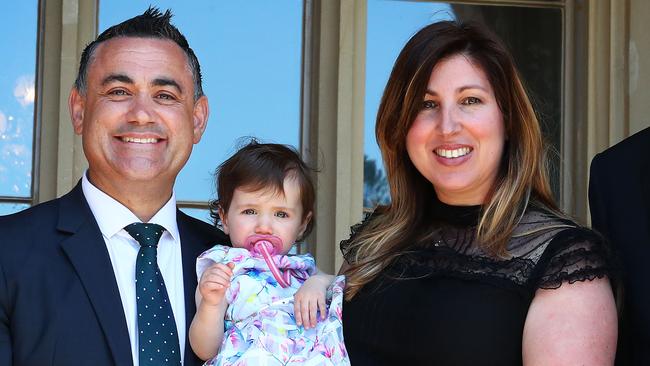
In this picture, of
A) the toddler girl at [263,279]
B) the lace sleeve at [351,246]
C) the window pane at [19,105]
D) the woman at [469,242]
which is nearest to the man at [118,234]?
the toddler girl at [263,279]

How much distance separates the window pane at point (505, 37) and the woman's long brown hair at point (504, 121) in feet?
4.64

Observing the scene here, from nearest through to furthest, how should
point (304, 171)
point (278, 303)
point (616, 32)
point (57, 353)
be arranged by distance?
point (57, 353) → point (278, 303) → point (304, 171) → point (616, 32)

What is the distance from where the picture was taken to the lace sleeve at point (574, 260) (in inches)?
99.8

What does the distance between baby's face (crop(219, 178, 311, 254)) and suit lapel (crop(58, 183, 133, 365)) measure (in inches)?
14.3

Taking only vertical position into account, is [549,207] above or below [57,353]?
above

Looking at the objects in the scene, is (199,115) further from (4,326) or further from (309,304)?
(4,326)

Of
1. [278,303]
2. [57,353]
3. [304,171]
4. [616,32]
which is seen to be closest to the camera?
[57,353]

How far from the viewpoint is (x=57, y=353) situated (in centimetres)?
269

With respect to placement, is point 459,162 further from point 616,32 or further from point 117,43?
point 616,32

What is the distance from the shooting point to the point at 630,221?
2.65m

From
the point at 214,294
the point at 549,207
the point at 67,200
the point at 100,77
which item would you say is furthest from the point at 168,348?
the point at 549,207

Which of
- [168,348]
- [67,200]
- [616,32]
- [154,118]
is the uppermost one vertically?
[616,32]

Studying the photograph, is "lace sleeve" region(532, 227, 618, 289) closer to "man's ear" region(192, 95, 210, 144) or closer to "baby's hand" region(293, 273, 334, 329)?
"baby's hand" region(293, 273, 334, 329)

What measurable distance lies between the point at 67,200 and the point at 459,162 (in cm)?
101
